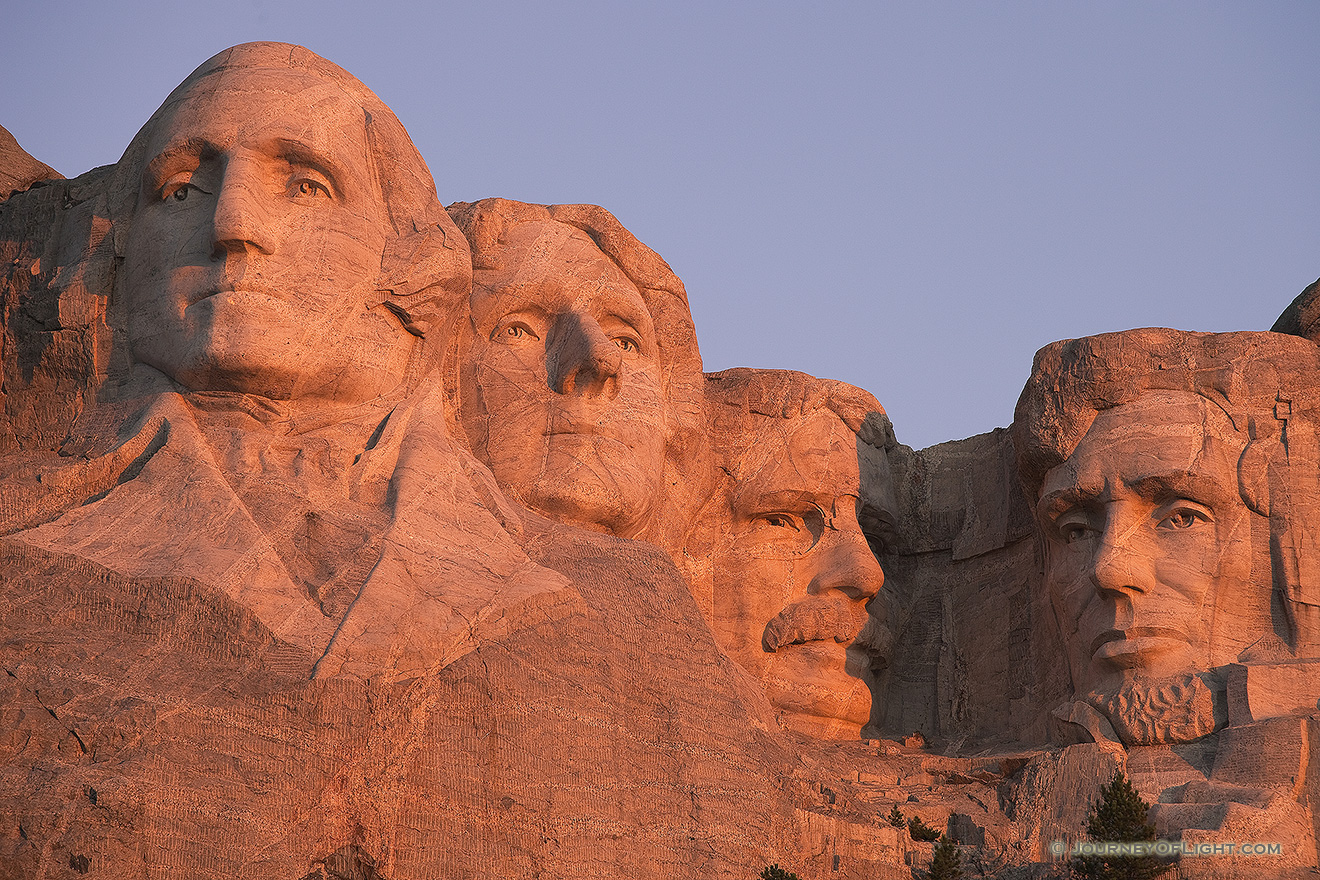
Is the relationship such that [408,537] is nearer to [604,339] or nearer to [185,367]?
[185,367]

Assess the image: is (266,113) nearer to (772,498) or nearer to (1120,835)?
(772,498)

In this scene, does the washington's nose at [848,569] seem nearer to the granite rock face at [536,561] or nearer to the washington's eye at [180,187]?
the granite rock face at [536,561]

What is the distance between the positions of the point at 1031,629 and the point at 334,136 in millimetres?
5652

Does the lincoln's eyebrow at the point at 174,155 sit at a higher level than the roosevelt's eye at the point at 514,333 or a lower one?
higher

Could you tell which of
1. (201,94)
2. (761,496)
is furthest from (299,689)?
(761,496)

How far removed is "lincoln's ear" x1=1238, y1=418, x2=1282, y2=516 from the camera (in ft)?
39.7

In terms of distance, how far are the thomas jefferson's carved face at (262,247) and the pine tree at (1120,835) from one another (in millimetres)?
4594

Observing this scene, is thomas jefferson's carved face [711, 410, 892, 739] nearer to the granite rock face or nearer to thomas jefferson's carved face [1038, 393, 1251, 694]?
the granite rock face

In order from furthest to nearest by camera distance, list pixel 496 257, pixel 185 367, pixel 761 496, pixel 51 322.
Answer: pixel 761 496, pixel 496 257, pixel 51 322, pixel 185 367

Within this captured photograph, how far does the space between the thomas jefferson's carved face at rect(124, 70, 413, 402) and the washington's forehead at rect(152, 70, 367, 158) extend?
0.4 inches

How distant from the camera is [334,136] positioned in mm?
11383

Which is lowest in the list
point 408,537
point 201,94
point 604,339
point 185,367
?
point 408,537

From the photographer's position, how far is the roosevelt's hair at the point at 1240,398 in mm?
12070

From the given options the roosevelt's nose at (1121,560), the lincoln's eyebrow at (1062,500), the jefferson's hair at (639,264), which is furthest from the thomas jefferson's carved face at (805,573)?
the roosevelt's nose at (1121,560)
